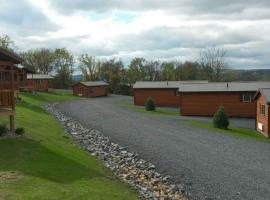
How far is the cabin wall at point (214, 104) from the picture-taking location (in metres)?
47.0

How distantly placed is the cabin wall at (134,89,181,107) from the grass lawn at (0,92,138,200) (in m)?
39.9

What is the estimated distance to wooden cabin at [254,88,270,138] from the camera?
32.7 metres

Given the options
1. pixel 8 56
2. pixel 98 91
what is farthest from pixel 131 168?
pixel 98 91

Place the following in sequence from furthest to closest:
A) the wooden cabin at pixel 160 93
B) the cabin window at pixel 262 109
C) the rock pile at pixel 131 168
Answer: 1. the wooden cabin at pixel 160 93
2. the cabin window at pixel 262 109
3. the rock pile at pixel 131 168

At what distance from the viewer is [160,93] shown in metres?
61.2

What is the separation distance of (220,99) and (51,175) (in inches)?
1365

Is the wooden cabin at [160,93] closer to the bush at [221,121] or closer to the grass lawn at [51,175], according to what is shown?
the bush at [221,121]

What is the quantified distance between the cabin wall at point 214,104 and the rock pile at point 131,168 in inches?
769

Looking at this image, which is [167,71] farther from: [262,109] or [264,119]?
[264,119]

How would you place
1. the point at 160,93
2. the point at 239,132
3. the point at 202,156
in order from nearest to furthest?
the point at 202,156
the point at 239,132
the point at 160,93

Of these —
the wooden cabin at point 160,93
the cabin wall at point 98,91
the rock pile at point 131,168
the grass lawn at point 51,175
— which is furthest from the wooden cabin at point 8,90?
the cabin wall at point 98,91

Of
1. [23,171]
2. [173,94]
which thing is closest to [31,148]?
[23,171]

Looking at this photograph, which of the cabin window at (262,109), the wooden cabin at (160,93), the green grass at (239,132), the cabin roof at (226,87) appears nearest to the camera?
the green grass at (239,132)

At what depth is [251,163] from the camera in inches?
828
